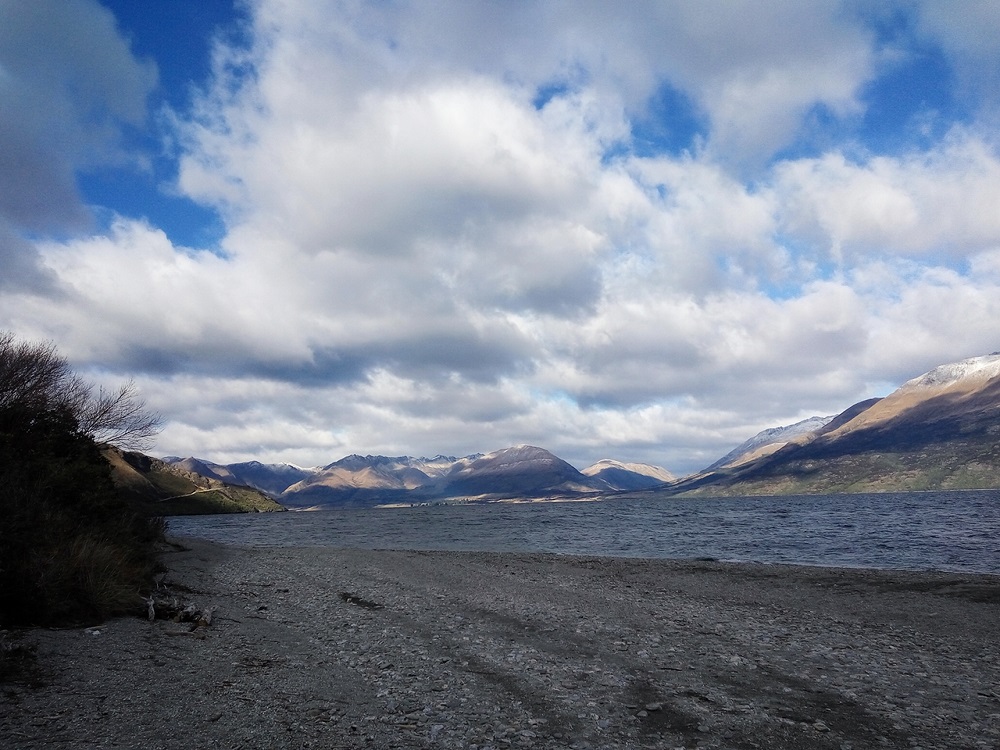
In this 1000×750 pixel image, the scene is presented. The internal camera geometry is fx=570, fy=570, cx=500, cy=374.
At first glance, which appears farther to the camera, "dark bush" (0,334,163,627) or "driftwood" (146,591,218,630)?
"driftwood" (146,591,218,630)

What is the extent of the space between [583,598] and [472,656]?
437 inches

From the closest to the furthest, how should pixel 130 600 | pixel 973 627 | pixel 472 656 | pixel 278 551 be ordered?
pixel 472 656 → pixel 130 600 → pixel 973 627 → pixel 278 551

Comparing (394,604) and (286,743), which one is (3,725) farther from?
(394,604)

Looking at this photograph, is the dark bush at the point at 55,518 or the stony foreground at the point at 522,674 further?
the dark bush at the point at 55,518

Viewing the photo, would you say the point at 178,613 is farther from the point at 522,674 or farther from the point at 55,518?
the point at 522,674

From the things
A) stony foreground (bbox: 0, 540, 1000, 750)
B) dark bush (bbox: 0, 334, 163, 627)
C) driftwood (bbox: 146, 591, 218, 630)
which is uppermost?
dark bush (bbox: 0, 334, 163, 627)

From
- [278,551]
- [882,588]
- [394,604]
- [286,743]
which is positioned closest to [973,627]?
[882,588]

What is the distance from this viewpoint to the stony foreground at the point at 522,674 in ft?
32.9

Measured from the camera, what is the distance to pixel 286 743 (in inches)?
367

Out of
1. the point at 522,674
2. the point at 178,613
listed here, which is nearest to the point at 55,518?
the point at 178,613

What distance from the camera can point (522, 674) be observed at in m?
14.0

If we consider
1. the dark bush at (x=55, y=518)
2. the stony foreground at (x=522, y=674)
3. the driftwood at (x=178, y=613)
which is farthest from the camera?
the driftwood at (x=178, y=613)

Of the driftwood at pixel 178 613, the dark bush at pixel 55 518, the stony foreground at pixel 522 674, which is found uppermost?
the dark bush at pixel 55 518

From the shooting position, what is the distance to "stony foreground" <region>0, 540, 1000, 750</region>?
10031 millimetres
